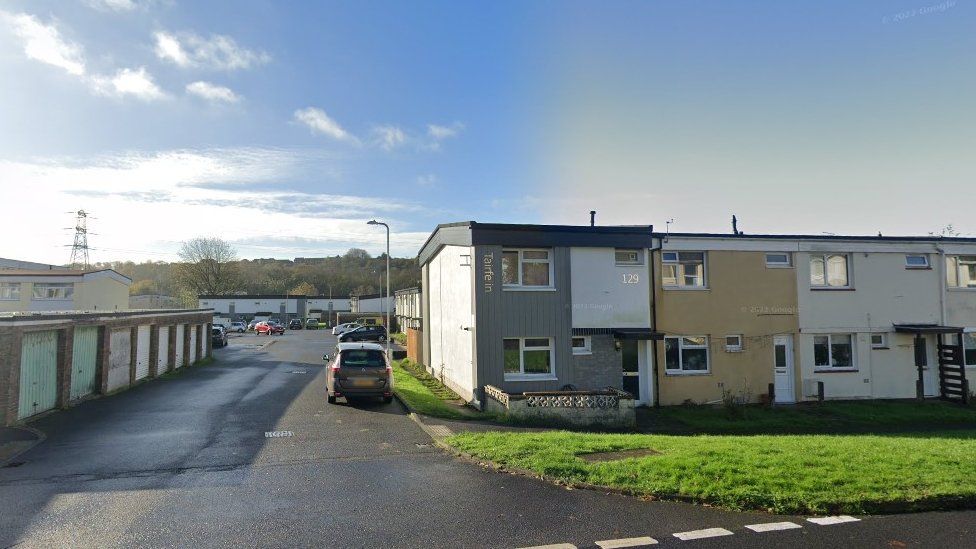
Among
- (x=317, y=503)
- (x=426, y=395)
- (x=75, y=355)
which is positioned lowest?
(x=426, y=395)

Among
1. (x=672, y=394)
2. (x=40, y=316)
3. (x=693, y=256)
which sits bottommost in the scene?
(x=672, y=394)

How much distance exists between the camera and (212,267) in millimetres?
A: 83312

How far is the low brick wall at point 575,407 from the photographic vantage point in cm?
1441

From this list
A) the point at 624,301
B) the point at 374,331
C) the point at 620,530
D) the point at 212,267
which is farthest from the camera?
the point at 212,267

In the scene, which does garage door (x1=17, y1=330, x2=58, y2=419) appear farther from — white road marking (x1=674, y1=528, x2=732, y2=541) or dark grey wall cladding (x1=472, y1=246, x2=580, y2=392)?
white road marking (x1=674, y1=528, x2=732, y2=541)

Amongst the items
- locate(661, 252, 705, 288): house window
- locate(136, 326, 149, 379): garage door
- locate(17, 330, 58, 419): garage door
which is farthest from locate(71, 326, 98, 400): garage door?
locate(661, 252, 705, 288): house window

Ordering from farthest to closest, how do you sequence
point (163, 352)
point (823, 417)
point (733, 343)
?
1. point (163, 352)
2. point (733, 343)
3. point (823, 417)

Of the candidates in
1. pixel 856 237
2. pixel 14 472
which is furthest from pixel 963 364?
pixel 14 472

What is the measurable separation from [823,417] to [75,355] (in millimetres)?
21612

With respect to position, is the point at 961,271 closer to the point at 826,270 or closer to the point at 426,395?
the point at 826,270

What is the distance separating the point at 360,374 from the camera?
51.4 feet

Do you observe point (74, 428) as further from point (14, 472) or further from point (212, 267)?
point (212, 267)

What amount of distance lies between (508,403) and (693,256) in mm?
9186

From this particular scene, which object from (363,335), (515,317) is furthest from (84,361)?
(363,335)
